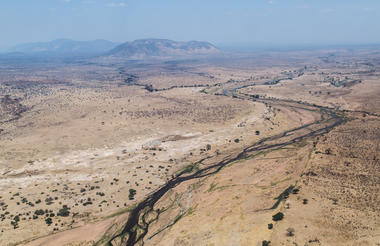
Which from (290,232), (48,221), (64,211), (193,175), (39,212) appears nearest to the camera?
(290,232)

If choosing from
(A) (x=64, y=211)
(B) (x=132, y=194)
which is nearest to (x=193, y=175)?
(B) (x=132, y=194)

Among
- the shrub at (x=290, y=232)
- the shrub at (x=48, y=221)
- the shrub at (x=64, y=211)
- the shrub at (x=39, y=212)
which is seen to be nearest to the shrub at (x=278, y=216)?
the shrub at (x=290, y=232)

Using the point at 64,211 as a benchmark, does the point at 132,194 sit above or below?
below

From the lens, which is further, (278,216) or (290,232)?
(278,216)

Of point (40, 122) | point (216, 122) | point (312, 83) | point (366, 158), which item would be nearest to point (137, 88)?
point (40, 122)

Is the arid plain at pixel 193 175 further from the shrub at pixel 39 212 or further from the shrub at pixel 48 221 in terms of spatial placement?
the shrub at pixel 48 221

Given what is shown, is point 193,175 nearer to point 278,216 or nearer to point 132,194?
point 132,194

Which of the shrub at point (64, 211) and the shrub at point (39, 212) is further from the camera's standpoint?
the shrub at point (64, 211)

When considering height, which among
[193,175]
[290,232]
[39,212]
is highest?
[290,232]

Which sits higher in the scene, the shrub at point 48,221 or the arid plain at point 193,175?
the arid plain at point 193,175
